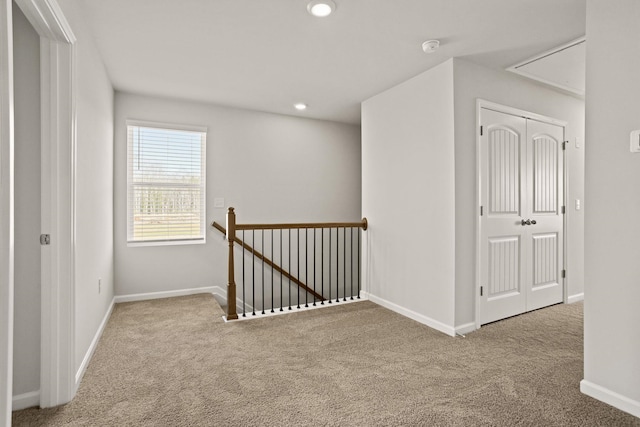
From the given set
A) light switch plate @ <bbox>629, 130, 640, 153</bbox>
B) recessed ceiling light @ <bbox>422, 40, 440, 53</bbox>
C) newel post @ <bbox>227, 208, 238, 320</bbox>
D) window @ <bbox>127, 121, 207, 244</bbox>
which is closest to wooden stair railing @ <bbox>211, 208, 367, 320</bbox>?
newel post @ <bbox>227, 208, 238, 320</bbox>

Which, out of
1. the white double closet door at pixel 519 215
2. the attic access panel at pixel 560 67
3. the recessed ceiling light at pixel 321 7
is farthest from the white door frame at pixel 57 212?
the attic access panel at pixel 560 67

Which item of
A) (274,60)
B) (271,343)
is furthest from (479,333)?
(274,60)

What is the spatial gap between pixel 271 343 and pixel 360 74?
8.19 ft

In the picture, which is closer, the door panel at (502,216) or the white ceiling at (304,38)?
the white ceiling at (304,38)

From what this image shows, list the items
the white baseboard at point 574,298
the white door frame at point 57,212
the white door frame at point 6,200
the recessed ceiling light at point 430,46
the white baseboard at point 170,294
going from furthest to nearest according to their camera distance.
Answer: the white baseboard at point 170,294, the white baseboard at point 574,298, the recessed ceiling light at point 430,46, the white door frame at point 57,212, the white door frame at point 6,200

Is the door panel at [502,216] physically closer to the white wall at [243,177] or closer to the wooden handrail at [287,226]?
the wooden handrail at [287,226]

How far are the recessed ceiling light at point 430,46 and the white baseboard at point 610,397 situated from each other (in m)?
2.38

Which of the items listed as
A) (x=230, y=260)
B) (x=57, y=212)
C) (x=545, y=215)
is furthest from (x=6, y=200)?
(x=545, y=215)

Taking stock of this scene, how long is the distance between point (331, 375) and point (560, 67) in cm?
322

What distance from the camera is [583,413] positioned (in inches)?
68.1

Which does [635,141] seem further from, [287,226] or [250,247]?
[250,247]

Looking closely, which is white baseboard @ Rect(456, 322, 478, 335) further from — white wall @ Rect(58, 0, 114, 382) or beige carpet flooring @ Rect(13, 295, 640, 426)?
white wall @ Rect(58, 0, 114, 382)

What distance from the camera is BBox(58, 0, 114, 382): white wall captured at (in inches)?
81.5

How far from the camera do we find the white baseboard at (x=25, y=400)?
5.79 feet
